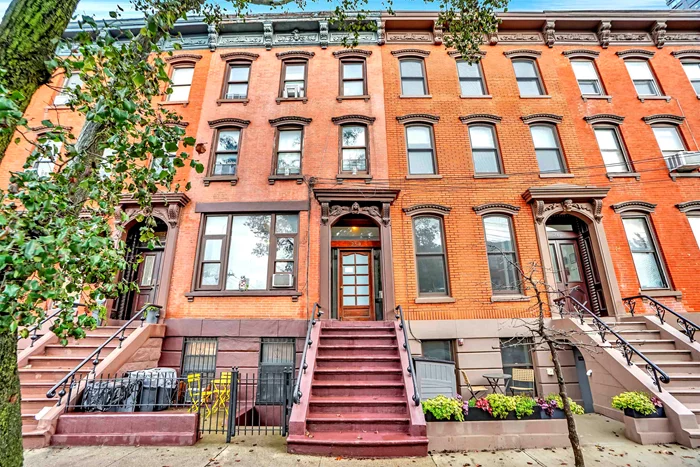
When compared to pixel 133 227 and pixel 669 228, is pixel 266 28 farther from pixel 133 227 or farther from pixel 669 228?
pixel 669 228

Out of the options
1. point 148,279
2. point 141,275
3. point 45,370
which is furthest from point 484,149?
point 45,370

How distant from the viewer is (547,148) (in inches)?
450

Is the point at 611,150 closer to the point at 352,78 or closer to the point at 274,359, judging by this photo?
the point at 352,78

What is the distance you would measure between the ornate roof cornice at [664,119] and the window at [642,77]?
1.22 metres

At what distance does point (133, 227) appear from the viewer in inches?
418

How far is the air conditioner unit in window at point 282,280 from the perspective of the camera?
32.3ft

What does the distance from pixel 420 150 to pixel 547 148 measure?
446 centimetres

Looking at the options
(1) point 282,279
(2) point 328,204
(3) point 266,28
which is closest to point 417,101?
(2) point 328,204

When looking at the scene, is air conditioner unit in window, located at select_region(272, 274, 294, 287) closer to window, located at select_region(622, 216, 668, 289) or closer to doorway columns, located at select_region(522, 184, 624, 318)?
doorway columns, located at select_region(522, 184, 624, 318)

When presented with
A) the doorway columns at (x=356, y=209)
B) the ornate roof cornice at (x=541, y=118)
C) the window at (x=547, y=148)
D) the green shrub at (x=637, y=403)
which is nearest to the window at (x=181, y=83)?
the doorway columns at (x=356, y=209)

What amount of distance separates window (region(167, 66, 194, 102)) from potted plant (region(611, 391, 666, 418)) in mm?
15342

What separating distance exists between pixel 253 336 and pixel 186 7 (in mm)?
7738

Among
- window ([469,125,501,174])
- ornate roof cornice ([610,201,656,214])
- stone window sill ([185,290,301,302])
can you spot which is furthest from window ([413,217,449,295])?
ornate roof cornice ([610,201,656,214])

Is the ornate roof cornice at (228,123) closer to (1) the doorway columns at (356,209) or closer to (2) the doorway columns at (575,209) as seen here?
(1) the doorway columns at (356,209)
